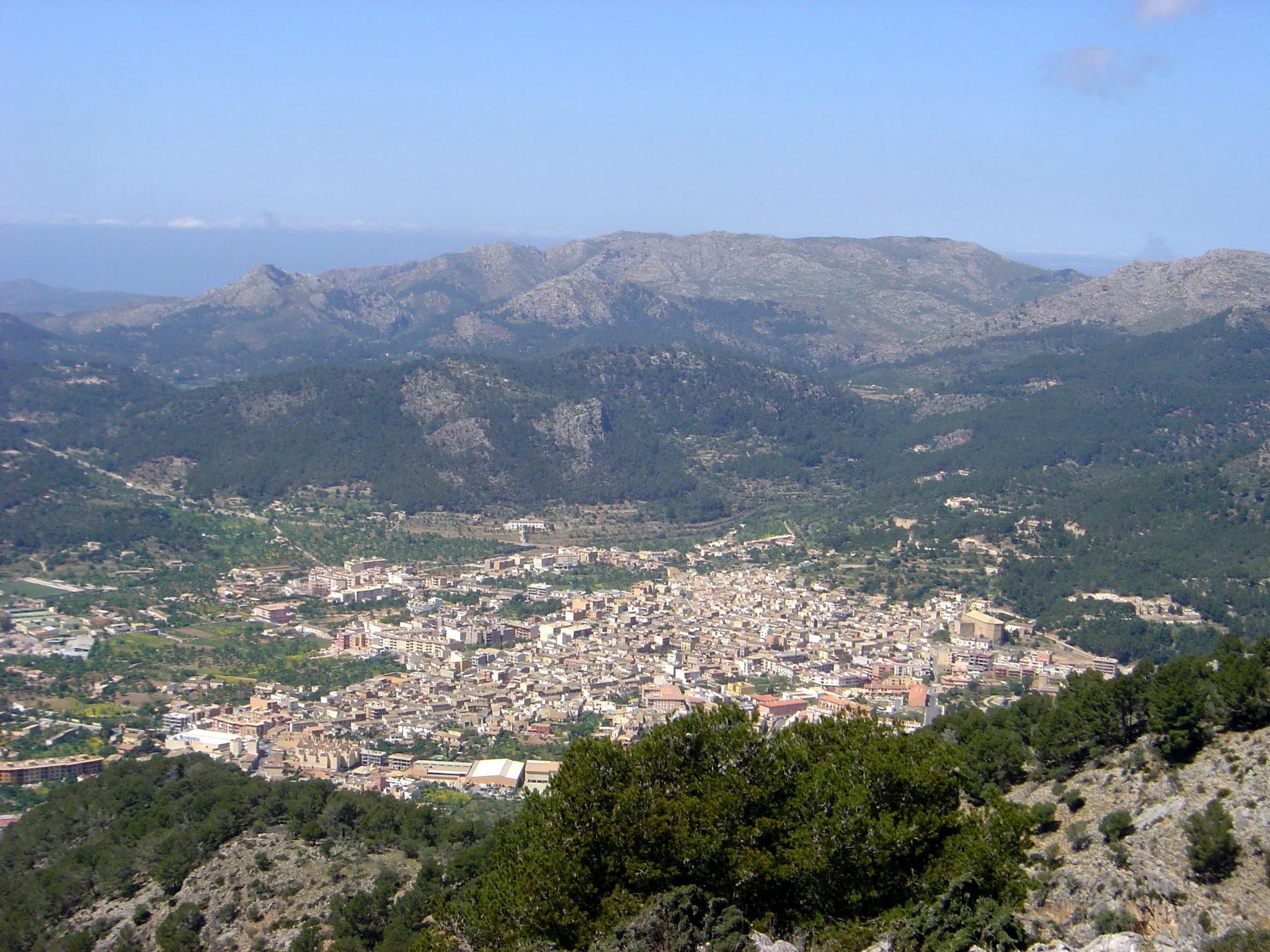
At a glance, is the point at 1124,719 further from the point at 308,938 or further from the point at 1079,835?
the point at 308,938

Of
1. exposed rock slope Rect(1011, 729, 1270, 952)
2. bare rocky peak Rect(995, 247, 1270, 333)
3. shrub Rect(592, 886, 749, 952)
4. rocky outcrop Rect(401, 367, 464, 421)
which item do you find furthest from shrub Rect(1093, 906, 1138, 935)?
bare rocky peak Rect(995, 247, 1270, 333)

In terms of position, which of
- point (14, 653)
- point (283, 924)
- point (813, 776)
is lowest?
point (14, 653)

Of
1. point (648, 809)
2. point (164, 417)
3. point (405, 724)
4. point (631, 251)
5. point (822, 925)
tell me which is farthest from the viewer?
point (631, 251)

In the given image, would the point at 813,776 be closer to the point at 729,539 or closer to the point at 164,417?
the point at 729,539

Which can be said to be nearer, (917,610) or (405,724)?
(405,724)

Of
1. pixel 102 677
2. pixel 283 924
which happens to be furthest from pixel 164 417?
pixel 283 924

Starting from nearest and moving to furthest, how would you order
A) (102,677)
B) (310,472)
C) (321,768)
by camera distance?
(321,768) → (102,677) → (310,472)

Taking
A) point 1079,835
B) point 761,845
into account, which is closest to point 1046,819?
point 1079,835

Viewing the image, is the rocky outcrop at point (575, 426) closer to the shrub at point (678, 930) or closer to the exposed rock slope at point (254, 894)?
the exposed rock slope at point (254, 894)

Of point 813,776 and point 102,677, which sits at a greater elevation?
point 813,776
